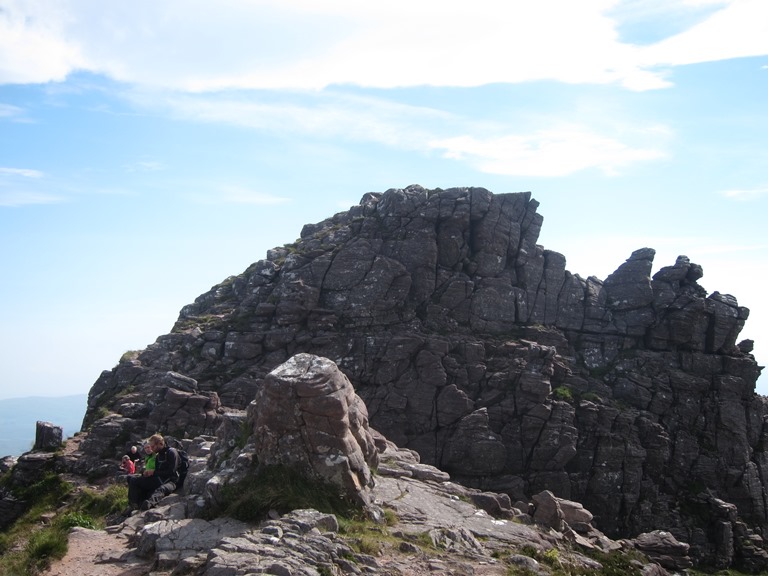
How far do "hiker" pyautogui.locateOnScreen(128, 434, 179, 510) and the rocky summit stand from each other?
15.4 metres

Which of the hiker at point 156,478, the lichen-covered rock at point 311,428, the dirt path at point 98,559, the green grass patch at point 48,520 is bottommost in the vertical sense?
the green grass patch at point 48,520

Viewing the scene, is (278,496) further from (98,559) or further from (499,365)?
(499,365)

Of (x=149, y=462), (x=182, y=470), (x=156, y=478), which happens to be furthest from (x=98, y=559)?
(x=182, y=470)

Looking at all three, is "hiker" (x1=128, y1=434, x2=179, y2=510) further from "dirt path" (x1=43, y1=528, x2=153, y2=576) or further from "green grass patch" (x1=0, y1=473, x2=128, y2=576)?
"dirt path" (x1=43, y1=528, x2=153, y2=576)

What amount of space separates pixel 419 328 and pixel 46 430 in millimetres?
25505

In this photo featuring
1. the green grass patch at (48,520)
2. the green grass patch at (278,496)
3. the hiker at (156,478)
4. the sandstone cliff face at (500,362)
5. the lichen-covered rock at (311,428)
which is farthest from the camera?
the sandstone cliff face at (500,362)

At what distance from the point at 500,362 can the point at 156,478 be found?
96.5ft

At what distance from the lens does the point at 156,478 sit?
2652 cm

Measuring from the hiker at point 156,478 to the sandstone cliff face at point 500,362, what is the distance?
16600mm

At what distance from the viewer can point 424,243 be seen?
53812mm

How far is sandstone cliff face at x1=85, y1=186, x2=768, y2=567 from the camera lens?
47125 mm

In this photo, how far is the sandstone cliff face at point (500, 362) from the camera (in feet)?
155

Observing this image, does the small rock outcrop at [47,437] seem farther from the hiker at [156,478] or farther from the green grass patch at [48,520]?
the hiker at [156,478]

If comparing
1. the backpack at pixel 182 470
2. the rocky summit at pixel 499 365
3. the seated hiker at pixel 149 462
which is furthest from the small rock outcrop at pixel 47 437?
the backpack at pixel 182 470
